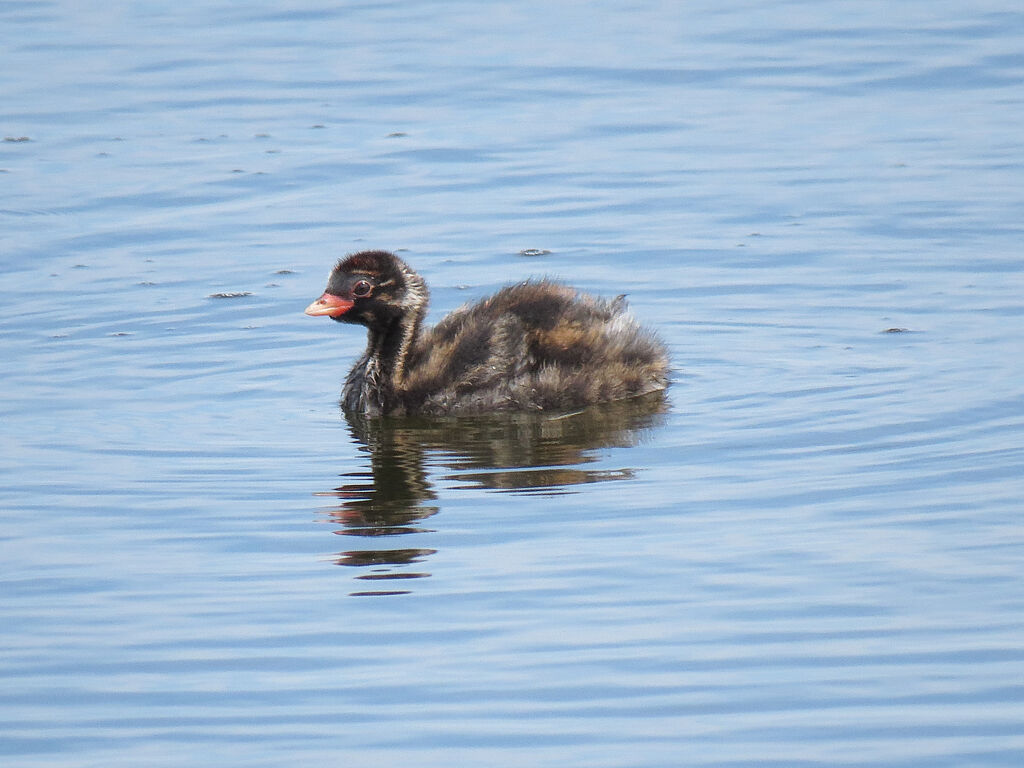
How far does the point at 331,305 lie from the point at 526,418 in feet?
4.35

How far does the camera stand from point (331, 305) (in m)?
11.6

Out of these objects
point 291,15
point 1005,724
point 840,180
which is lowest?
point 1005,724

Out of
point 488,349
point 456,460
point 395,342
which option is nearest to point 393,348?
point 395,342

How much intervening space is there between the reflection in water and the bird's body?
0.12 meters

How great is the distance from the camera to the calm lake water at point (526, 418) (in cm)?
703

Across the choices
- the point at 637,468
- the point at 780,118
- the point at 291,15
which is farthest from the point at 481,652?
the point at 291,15

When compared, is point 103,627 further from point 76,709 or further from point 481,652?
point 481,652

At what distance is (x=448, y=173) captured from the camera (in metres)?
16.8

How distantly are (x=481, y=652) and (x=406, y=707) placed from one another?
0.53 meters

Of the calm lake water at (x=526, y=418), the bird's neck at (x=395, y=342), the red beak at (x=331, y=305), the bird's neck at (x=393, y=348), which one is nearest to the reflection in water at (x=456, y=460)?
the calm lake water at (x=526, y=418)

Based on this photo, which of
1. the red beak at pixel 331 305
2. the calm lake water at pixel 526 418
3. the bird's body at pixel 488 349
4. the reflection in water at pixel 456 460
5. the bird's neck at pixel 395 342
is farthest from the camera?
the bird's neck at pixel 395 342

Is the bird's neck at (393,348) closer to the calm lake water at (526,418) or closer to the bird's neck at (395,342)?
the bird's neck at (395,342)

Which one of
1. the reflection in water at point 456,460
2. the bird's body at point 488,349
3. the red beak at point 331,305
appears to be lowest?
the reflection in water at point 456,460

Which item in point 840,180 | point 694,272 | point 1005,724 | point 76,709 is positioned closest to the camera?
point 1005,724
